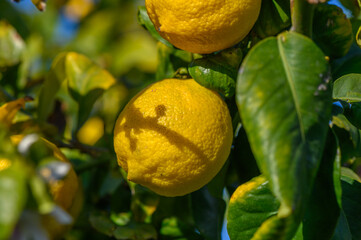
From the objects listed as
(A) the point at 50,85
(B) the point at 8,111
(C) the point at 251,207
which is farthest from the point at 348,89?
(A) the point at 50,85

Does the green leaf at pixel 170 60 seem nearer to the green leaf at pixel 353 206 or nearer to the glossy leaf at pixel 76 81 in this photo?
the glossy leaf at pixel 76 81

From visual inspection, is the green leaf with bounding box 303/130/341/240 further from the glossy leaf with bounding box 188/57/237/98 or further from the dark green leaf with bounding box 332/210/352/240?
the glossy leaf with bounding box 188/57/237/98

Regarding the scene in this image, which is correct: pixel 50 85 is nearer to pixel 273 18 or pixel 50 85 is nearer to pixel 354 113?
pixel 273 18

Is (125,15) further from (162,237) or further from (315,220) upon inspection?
(315,220)

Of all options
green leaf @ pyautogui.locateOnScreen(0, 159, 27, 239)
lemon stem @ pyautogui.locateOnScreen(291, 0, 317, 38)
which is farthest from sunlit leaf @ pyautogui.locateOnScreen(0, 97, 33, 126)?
lemon stem @ pyautogui.locateOnScreen(291, 0, 317, 38)

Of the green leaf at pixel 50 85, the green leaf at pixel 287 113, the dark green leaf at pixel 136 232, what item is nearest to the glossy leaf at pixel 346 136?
the green leaf at pixel 287 113

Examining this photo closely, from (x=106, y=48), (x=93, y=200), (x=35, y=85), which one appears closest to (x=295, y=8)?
(x=93, y=200)
